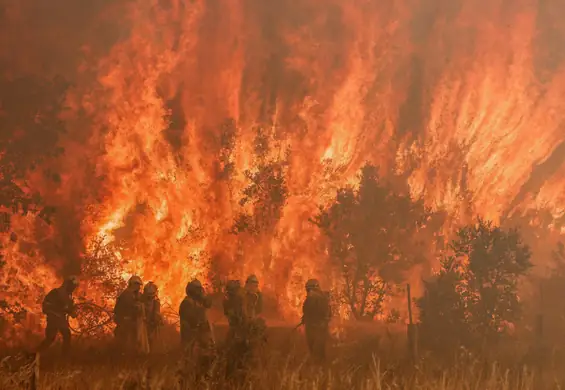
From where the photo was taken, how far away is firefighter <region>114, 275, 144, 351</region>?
15.5m

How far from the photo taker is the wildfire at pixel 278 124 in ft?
100

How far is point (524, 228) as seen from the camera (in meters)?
38.7

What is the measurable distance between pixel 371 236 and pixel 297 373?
21471 millimetres

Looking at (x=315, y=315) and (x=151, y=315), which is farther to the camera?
(x=151, y=315)

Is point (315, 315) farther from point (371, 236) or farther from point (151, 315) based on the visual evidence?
point (371, 236)

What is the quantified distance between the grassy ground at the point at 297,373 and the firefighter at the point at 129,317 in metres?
0.85

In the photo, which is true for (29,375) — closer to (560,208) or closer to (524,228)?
(524,228)

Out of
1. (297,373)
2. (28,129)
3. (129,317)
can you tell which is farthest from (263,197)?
(297,373)

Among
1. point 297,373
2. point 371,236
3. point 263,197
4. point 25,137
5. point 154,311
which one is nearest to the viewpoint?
point 297,373

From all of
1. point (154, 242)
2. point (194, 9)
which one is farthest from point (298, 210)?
point (194, 9)

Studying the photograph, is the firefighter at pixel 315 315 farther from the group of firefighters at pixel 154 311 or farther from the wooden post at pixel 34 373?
the wooden post at pixel 34 373

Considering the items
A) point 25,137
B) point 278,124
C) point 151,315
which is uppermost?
point 278,124

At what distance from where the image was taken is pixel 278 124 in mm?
36500

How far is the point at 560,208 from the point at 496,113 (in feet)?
26.4
